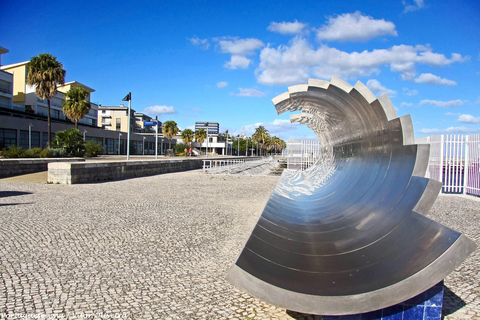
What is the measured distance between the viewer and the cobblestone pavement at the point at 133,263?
3406 mm

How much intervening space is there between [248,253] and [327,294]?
715 millimetres

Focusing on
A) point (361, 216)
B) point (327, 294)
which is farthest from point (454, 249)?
point (361, 216)

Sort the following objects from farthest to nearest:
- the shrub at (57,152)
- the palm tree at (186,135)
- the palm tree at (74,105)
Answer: the palm tree at (186,135) → the palm tree at (74,105) → the shrub at (57,152)

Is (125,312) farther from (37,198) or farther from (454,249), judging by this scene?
(37,198)

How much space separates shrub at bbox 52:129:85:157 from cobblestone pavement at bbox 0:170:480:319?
25.6m

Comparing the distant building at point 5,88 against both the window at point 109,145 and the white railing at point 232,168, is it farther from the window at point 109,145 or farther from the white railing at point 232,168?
the white railing at point 232,168

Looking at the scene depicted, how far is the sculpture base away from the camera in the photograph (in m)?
2.72

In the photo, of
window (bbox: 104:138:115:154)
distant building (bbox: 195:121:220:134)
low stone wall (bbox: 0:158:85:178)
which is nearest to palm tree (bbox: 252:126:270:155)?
distant building (bbox: 195:121:220:134)

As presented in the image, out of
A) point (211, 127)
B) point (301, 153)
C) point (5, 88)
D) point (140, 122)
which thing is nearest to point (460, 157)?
point (301, 153)

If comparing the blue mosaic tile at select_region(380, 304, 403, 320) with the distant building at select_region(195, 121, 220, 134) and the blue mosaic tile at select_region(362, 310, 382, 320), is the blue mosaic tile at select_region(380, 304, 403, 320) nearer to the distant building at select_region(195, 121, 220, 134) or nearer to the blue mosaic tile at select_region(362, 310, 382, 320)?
the blue mosaic tile at select_region(362, 310, 382, 320)

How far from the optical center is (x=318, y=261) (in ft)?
10.9

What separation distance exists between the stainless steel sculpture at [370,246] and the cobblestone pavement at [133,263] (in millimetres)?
814

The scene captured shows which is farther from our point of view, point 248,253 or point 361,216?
point 361,216

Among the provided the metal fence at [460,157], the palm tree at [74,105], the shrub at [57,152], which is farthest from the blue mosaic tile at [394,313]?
the palm tree at [74,105]
